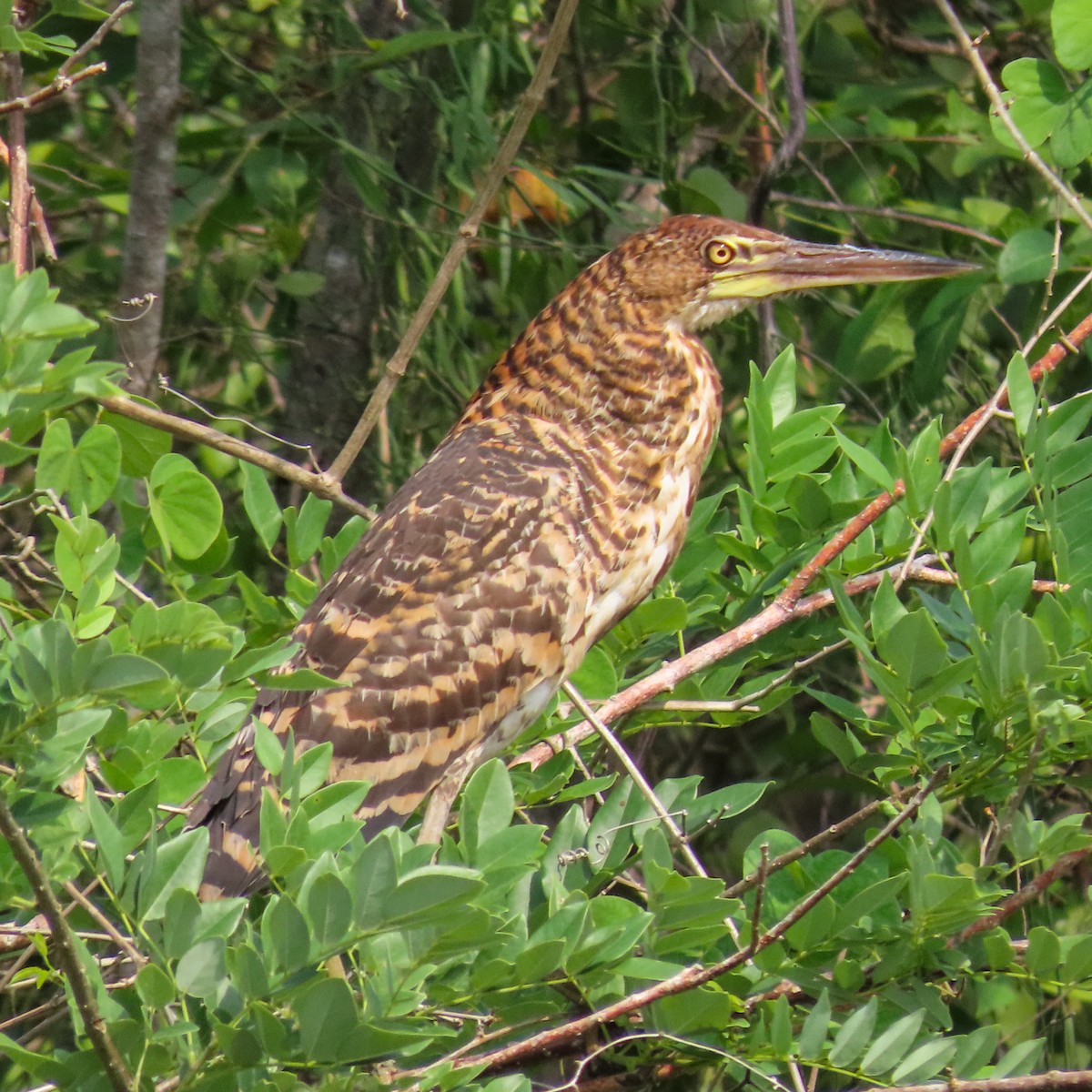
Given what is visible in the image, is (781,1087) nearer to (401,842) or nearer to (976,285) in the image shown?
(401,842)

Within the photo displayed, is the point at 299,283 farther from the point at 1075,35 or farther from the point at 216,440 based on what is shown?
the point at 1075,35

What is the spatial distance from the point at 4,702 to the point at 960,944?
104 cm

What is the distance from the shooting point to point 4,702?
1344 mm

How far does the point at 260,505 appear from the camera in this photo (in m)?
2.29

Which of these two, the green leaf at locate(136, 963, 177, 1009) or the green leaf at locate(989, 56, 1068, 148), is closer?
the green leaf at locate(136, 963, 177, 1009)

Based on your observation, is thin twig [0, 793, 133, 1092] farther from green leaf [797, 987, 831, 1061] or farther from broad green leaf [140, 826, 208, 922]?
green leaf [797, 987, 831, 1061]

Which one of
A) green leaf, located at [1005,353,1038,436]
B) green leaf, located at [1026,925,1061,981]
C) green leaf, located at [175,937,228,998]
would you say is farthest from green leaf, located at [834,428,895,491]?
green leaf, located at [175,937,228,998]

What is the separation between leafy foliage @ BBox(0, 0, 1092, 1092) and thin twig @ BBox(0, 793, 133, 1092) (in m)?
0.02

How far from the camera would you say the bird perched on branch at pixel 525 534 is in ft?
7.32

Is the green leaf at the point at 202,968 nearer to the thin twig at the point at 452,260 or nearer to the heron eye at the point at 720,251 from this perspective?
the thin twig at the point at 452,260

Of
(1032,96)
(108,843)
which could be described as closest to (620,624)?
(1032,96)

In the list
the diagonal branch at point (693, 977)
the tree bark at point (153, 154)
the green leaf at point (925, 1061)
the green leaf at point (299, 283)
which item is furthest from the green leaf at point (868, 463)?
the green leaf at point (299, 283)

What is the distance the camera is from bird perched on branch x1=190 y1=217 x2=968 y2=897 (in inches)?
87.9

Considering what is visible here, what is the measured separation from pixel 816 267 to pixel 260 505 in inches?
39.7
